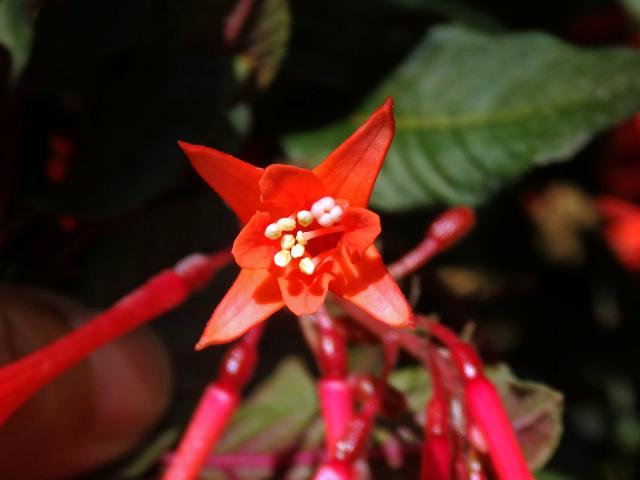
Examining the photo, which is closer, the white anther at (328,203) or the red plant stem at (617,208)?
the white anther at (328,203)

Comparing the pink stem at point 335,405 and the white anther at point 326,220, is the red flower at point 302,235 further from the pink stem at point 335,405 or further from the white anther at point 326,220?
the pink stem at point 335,405

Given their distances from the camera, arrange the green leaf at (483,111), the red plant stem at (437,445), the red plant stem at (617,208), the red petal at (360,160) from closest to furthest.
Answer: the red petal at (360,160), the red plant stem at (437,445), the green leaf at (483,111), the red plant stem at (617,208)

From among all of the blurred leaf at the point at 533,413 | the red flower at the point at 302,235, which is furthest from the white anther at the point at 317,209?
Answer: the blurred leaf at the point at 533,413

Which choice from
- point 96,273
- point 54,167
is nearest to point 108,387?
point 96,273

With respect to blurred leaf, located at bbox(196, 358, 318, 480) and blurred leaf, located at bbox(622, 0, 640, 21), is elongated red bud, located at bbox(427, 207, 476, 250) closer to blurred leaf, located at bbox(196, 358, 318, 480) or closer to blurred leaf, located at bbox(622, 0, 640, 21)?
blurred leaf, located at bbox(196, 358, 318, 480)

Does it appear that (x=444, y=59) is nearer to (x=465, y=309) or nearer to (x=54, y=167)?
(x=465, y=309)

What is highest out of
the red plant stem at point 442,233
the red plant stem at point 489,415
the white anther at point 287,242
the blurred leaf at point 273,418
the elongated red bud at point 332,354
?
the white anther at point 287,242

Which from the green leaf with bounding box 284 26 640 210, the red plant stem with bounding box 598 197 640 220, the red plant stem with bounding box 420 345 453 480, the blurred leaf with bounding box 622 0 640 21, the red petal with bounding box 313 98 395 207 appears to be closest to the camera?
the red petal with bounding box 313 98 395 207

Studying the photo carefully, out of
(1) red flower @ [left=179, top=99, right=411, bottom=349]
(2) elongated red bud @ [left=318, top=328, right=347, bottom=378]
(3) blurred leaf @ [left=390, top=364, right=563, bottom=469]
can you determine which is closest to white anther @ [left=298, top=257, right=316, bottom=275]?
(1) red flower @ [left=179, top=99, right=411, bottom=349]
